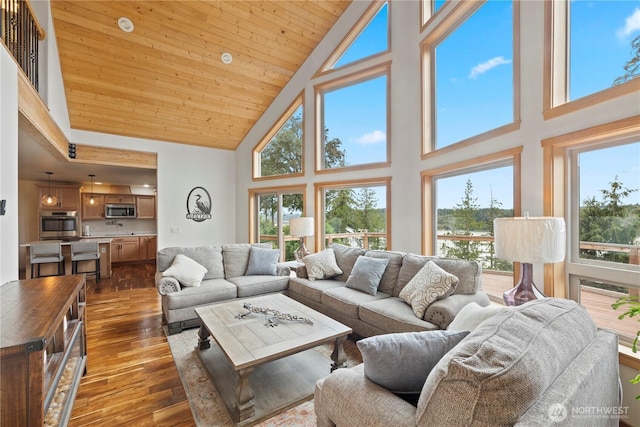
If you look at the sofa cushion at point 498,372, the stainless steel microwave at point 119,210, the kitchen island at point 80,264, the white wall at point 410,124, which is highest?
the white wall at point 410,124

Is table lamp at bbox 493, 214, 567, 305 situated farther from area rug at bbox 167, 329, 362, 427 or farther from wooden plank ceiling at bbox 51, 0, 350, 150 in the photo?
wooden plank ceiling at bbox 51, 0, 350, 150

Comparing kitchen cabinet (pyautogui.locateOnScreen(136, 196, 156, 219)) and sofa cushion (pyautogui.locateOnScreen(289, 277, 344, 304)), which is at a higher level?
kitchen cabinet (pyautogui.locateOnScreen(136, 196, 156, 219))

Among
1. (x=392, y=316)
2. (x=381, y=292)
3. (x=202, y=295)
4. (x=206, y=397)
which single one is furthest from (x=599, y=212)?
(x=202, y=295)

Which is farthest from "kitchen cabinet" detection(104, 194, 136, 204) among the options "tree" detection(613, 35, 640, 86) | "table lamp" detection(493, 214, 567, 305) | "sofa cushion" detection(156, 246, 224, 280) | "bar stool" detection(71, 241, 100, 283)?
"tree" detection(613, 35, 640, 86)

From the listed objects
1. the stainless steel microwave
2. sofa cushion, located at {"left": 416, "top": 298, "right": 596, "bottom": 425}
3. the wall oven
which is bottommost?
sofa cushion, located at {"left": 416, "top": 298, "right": 596, "bottom": 425}

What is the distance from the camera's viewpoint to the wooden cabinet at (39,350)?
1.15m

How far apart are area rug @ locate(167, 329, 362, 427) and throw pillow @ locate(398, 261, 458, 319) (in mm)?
738

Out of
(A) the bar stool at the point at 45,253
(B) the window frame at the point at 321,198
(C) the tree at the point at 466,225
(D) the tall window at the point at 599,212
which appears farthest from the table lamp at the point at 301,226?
(A) the bar stool at the point at 45,253

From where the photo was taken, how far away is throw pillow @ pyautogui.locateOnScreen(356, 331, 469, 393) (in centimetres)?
116

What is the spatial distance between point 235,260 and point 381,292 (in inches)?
84.9

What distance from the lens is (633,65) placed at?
189 centimetres

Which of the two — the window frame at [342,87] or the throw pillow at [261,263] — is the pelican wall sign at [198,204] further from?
the window frame at [342,87]

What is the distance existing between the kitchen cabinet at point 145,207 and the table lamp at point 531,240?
928 cm

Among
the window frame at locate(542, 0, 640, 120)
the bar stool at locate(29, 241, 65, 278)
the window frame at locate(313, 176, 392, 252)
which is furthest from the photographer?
the bar stool at locate(29, 241, 65, 278)
